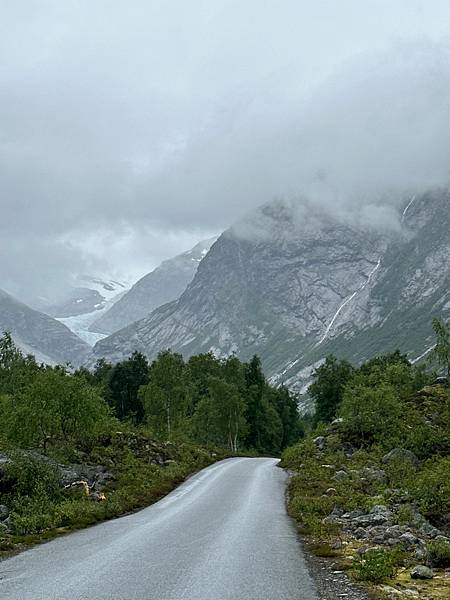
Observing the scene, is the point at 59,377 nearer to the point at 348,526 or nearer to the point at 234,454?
the point at 348,526

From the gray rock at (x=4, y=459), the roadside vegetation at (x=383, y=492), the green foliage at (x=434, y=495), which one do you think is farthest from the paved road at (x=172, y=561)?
the gray rock at (x=4, y=459)

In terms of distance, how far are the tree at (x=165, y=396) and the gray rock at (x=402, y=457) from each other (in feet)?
164

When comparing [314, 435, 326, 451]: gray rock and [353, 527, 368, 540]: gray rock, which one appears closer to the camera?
[353, 527, 368, 540]: gray rock

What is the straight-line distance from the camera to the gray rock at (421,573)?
13.6 metres

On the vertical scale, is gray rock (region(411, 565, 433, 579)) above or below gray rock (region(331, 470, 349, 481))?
above

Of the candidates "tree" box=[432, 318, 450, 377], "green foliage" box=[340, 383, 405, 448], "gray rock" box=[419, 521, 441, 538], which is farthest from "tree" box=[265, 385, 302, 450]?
"gray rock" box=[419, 521, 441, 538]

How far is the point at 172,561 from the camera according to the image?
16547mm

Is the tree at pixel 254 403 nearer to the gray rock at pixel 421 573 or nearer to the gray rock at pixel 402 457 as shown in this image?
the gray rock at pixel 402 457

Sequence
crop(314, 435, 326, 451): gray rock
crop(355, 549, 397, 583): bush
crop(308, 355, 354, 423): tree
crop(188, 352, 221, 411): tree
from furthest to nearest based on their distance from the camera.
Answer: crop(188, 352, 221, 411): tree, crop(308, 355, 354, 423): tree, crop(314, 435, 326, 451): gray rock, crop(355, 549, 397, 583): bush

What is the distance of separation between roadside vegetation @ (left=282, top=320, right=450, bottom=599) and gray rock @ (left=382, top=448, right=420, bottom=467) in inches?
2.6

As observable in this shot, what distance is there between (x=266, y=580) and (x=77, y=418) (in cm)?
2866

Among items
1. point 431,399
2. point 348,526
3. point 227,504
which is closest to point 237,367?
point 431,399

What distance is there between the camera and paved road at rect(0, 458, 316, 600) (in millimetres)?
13180

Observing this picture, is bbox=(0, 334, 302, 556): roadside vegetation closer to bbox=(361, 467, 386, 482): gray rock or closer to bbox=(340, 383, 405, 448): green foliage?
bbox=(361, 467, 386, 482): gray rock
